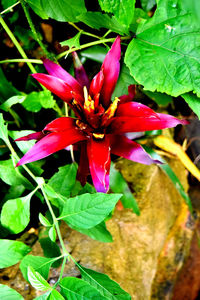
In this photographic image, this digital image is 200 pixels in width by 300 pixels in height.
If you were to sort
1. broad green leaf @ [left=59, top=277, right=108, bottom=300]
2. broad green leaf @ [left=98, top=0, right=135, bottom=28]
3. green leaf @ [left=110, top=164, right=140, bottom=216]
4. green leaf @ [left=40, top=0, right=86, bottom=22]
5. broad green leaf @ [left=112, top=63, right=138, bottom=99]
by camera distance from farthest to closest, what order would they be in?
green leaf @ [left=110, top=164, right=140, bottom=216] → broad green leaf @ [left=112, top=63, right=138, bottom=99] → green leaf @ [left=40, top=0, right=86, bottom=22] → broad green leaf @ [left=98, top=0, right=135, bottom=28] → broad green leaf @ [left=59, top=277, right=108, bottom=300]

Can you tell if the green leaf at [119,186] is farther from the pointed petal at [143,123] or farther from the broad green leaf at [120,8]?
the broad green leaf at [120,8]

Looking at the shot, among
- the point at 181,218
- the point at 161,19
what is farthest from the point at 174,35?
the point at 181,218

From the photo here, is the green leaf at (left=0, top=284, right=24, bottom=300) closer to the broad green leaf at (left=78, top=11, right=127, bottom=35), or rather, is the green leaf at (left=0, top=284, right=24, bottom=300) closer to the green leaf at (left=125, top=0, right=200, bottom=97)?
the green leaf at (left=125, top=0, right=200, bottom=97)

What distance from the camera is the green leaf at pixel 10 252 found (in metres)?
0.61

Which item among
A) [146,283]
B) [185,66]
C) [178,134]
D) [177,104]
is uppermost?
[185,66]

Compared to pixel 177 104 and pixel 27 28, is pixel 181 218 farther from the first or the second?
pixel 27 28

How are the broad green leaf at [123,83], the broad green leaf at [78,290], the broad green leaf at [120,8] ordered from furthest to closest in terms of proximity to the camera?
1. the broad green leaf at [123,83]
2. the broad green leaf at [120,8]
3. the broad green leaf at [78,290]

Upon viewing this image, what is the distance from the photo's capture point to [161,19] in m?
0.75

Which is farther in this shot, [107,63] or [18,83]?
[18,83]

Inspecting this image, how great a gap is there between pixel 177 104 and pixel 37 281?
1.12m

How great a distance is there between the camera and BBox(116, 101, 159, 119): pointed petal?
678mm

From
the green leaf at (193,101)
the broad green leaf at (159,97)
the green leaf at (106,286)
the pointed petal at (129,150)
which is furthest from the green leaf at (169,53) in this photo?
the green leaf at (106,286)

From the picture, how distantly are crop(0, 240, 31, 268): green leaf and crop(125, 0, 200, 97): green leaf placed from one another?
491 millimetres

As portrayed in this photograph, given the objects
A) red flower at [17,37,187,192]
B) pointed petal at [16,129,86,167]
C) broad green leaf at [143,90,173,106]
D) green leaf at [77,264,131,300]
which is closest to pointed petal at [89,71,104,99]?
red flower at [17,37,187,192]
